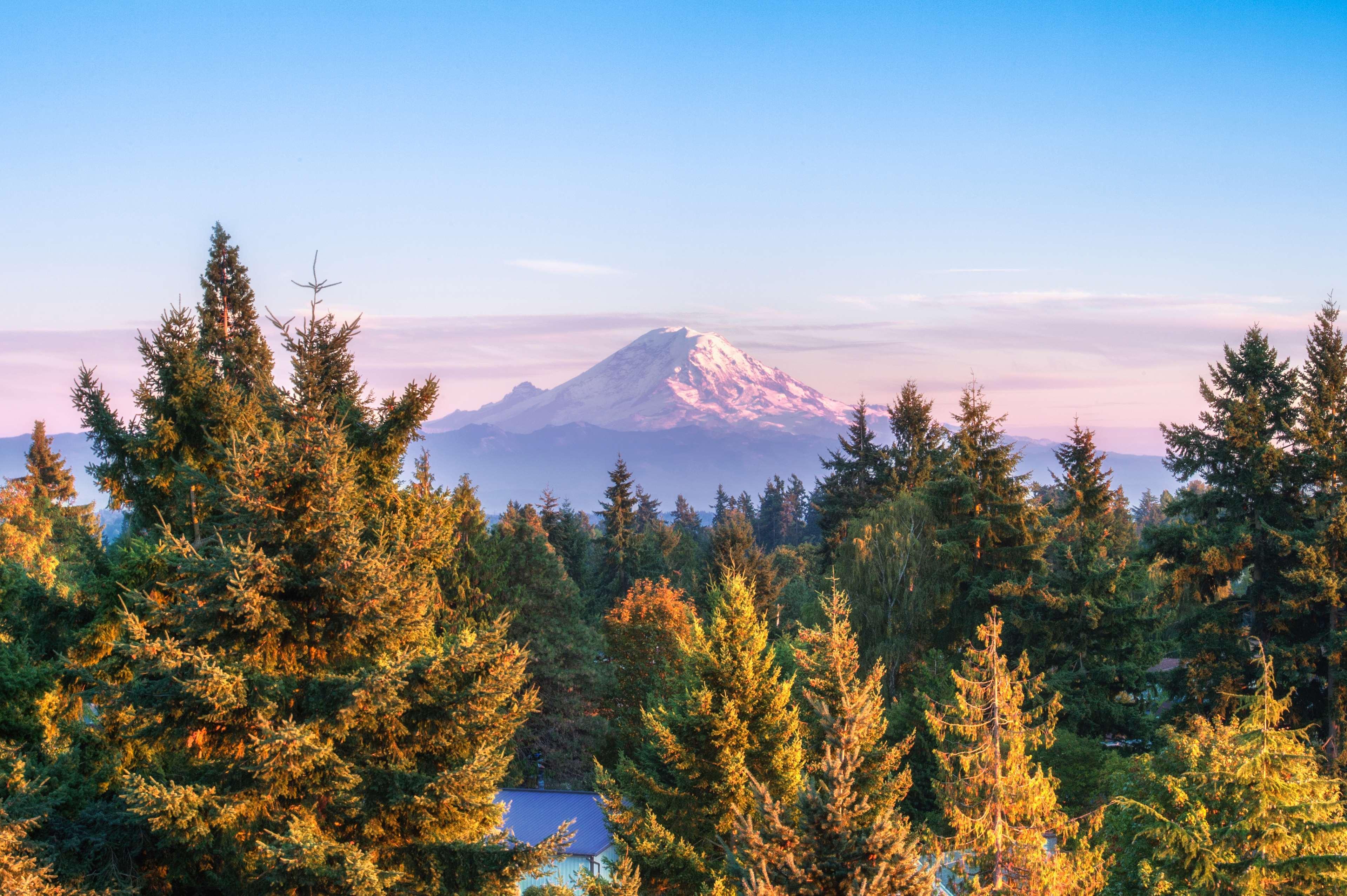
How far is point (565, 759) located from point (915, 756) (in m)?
→ 16.5

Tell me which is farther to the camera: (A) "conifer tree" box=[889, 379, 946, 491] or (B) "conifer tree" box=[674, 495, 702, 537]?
(B) "conifer tree" box=[674, 495, 702, 537]

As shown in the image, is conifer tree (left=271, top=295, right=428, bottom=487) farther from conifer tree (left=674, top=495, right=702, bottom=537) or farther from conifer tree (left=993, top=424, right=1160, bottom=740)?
conifer tree (left=674, top=495, right=702, bottom=537)

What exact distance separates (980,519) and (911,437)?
639 inches

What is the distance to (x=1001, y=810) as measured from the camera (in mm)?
14328

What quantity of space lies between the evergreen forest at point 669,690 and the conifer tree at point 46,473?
40.6m

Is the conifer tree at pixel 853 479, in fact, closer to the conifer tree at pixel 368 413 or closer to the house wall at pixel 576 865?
the house wall at pixel 576 865

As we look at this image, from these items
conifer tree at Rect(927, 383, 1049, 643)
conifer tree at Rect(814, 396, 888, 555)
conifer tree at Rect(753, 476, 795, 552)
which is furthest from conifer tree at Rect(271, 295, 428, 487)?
conifer tree at Rect(753, 476, 795, 552)

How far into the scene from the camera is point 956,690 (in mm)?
26281

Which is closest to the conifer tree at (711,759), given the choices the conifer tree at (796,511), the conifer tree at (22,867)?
the conifer tree at (22,867)

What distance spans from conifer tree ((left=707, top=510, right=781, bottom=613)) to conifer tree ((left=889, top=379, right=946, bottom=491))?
996cm

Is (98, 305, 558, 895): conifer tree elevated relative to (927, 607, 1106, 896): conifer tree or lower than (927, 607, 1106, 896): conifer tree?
elevated

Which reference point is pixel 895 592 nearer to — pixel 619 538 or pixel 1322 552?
pixel 1322 552

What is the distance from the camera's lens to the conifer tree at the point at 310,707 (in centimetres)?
1065

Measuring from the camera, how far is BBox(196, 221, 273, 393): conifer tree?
21891mm
